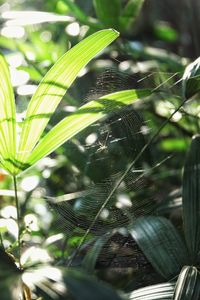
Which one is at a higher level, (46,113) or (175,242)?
(46,113)

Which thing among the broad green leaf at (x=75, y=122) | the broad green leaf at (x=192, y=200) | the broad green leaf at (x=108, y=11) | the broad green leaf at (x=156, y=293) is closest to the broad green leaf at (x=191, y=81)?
the broad green leaf at (x=75, y=122)

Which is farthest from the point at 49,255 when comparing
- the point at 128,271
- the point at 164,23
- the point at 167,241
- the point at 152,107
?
the point at 164,23

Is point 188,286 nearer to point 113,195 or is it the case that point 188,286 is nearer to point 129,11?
point 113,195

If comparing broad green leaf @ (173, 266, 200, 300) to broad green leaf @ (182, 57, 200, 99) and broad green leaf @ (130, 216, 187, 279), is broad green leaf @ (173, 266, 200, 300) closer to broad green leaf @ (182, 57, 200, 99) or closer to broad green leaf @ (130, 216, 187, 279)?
broad green leaf @ (130, 216, 187, 279)

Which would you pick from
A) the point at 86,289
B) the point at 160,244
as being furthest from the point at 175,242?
the point at 86,289

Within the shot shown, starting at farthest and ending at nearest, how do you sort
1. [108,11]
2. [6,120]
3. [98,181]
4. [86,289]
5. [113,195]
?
[108,11]
[98,181]
[113,195]
[6,120]
[86,289]

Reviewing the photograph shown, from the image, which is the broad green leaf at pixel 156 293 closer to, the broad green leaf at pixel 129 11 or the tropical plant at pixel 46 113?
the tropical plant at pixel 46 113
